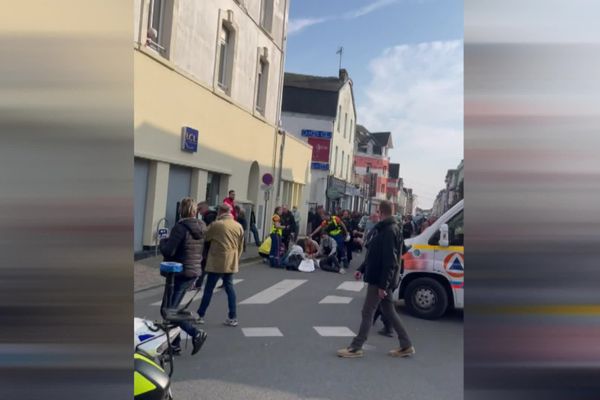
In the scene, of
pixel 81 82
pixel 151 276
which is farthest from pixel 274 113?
Result: pixel 81 82

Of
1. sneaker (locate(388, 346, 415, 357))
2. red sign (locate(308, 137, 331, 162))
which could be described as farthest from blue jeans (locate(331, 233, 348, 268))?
red sign (locate(308, 137, 331, 162))

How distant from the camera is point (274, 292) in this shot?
963 centimetres

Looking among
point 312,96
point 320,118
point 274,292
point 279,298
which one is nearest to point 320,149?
point 320,118

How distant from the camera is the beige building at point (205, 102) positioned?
12.0 meters

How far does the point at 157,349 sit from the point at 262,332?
3.07 m

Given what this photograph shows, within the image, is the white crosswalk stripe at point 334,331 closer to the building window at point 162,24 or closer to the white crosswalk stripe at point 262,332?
the white crosswalk stripe at point 262,332

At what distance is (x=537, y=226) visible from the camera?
3.34 ft

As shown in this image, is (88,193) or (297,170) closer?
(88,193)

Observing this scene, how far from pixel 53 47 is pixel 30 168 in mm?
240

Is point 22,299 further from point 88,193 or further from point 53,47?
point 53,47

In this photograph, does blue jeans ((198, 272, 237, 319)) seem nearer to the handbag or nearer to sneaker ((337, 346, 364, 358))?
sneaker ((337, 346, 364, 358))

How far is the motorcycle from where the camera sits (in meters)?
2.38

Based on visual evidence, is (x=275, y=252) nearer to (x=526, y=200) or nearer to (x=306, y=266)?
(x=306, y=266)

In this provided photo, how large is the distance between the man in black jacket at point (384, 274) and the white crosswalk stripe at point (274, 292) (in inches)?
128
